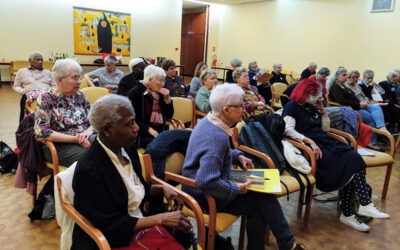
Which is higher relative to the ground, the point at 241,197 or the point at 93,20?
the point at 93,20

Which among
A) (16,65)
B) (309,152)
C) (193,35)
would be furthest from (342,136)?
(193,35)

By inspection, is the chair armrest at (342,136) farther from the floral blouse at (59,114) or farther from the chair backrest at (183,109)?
the floral blouse at (59,114)

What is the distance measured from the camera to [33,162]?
2.30 metres

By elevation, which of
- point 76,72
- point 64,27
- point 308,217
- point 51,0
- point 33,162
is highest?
point 51,0

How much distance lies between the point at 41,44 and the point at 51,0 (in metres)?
1.38

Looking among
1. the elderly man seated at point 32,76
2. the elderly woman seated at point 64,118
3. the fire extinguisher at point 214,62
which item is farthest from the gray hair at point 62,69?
the fire extinguisher at point 214,62

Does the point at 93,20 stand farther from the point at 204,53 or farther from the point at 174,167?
the point at 174,167

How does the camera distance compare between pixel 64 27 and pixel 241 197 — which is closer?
pixel 241 197

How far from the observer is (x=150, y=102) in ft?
9.74

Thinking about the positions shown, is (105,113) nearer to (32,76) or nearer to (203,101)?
(203,101)

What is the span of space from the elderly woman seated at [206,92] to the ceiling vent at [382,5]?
244 inches

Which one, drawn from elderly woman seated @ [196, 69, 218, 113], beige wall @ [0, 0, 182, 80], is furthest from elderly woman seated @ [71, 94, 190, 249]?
beige wall @ [0, 0, 182, 80]

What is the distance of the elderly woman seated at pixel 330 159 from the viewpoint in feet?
8.58

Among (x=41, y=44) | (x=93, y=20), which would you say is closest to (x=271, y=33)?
(x=93, y=20)
